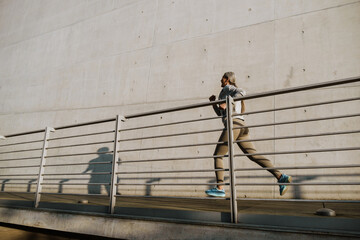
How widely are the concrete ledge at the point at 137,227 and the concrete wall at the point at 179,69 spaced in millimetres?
826

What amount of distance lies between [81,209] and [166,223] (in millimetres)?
1156

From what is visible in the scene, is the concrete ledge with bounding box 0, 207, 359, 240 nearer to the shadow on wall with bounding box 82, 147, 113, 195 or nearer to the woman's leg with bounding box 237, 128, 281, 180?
the woman's leg with bounding box 237, 128, 281, 180

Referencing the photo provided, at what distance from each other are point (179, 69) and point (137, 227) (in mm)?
3347

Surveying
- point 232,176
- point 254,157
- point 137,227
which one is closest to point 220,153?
point 254,157

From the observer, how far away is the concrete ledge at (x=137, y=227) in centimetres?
178

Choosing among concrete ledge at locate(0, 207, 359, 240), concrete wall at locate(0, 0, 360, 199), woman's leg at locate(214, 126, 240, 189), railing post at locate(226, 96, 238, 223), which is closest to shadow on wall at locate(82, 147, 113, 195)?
concrete wall at locate(0, 0, 360, 199)

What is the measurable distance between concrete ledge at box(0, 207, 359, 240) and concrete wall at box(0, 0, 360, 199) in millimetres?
826

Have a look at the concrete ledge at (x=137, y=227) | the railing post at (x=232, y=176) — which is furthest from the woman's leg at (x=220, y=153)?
the concrete ledge at (x=137, y=227)

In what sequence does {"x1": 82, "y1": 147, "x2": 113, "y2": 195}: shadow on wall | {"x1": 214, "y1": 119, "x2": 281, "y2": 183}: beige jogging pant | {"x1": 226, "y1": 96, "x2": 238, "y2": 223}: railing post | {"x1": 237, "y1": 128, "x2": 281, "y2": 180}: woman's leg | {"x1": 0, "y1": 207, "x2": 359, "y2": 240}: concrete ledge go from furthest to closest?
{"x1": 82, "y1": 147, "x2": 113, "y2": 195}: shadow on wall < {"x1": 214, "y1": 119, "x2": 281, "y2": 183}: beige jogging pant < {"x1": 237, "y1": 128, "x2": 281, "y2": 180}: woman's leg < {"x1": 226, "y1": 96, "x2": 238, "y2": 223}: railing post < {"x1": 0, "y1": 207, "x2": 359, "y2": 240}: concrete ledge

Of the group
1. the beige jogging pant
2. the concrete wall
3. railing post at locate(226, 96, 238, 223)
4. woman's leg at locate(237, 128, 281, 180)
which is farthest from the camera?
the concrete wall

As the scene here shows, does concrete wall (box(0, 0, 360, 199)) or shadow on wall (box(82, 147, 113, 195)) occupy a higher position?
concrete wall (box(0, 0, 360, 199))

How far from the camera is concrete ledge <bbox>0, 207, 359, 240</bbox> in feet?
5.85

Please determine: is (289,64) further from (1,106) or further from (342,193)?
(1,106)

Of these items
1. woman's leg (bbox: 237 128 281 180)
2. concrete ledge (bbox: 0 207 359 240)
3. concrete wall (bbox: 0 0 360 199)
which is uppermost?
concrete wall (bbox: 0 0 360 199)
